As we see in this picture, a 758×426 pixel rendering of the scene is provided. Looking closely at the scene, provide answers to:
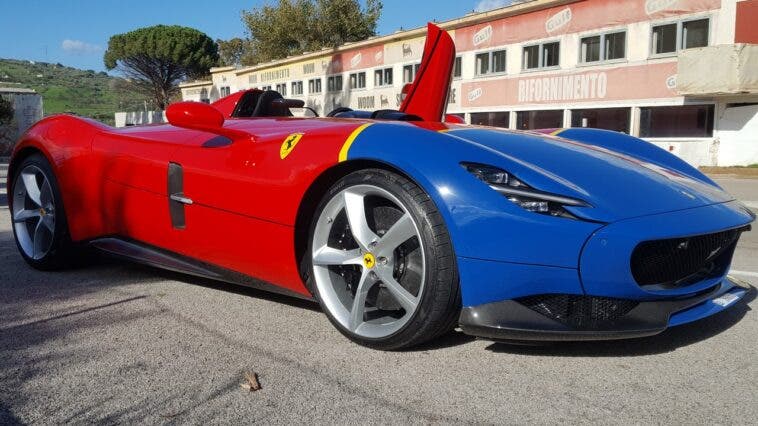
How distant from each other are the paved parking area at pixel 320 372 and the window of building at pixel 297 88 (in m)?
40.0

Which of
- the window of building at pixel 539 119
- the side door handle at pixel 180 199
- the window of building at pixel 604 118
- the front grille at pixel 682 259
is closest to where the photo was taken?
the front grille at pixel 682 259

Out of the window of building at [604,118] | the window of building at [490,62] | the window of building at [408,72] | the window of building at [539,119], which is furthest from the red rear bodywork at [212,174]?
the window of building at [408,72]

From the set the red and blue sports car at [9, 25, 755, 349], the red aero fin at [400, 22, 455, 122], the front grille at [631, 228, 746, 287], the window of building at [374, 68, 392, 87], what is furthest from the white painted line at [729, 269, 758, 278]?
the window of building at [374, 68, 392, 87]

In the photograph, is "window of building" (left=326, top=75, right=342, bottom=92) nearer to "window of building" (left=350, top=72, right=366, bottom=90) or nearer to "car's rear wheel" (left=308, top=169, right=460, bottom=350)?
"window of building" (left=350, top=72, right=366, bottom=90)

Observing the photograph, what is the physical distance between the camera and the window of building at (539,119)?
25.4m

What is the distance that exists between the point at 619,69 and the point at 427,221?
22912mm

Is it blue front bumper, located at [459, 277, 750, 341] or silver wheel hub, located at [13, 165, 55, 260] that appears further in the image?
silver wheel hub, located at [13, 165, 55, 260]

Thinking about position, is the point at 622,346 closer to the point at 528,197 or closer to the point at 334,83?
the point at 528,197

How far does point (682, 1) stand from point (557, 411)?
879 inches

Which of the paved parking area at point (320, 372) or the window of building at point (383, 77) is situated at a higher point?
Result: the window of building at point (383, 77)

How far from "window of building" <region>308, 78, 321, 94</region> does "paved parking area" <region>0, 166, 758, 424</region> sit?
37685mm

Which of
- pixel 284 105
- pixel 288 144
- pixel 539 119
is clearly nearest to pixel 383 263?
pixel 288 144

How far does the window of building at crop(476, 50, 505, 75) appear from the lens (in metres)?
27.6

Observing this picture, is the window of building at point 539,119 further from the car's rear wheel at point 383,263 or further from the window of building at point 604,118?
the car's rear wheel at point 383,263
